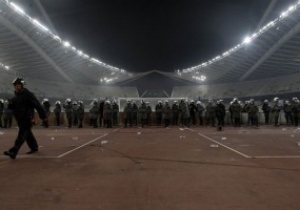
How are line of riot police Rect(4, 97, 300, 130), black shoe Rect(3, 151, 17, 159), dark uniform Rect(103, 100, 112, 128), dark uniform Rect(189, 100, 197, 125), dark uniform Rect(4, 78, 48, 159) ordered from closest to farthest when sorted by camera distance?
black shoe Rect(3, 151, 17, 159) → dark uniform Rect(4, 78, 48, 159) → dark uniform Rect(103, 100, 112, 128) → line of riot police Rect(4, 97, 300, 130) → dark uniform Rect(189, 100, 197, 125)

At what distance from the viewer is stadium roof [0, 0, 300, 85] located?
1694 inches

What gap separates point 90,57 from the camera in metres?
69.5

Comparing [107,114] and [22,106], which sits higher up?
[107,114]

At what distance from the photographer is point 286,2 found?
5969 centimetres

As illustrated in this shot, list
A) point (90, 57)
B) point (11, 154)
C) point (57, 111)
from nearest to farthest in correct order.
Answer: point (11, 154) → point (57, 111) → point (90, 57)

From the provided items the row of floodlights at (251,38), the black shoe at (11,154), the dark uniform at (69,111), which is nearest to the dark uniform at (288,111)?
the row of floodlights at (251,38)

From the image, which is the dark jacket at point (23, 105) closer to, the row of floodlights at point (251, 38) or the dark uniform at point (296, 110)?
the dark uniform at point (296, 110)

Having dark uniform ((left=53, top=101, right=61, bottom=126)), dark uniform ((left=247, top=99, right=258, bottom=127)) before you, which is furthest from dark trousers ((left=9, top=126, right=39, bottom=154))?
dark uniform ((left=247, top=99, right=258, bottom=127))

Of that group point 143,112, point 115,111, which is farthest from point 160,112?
point 115,111

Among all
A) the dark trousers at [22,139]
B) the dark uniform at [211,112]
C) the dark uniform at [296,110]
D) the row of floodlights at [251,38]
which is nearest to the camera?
the dark trousers at [22,139]

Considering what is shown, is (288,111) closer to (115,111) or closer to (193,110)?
(193,110)

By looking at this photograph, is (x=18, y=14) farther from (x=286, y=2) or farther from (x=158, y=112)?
(x=286, y=2)

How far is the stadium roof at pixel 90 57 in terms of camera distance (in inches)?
1694

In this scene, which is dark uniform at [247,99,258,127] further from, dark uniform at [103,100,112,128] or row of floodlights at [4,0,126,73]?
row of floodlights at [4,0,126,73]
